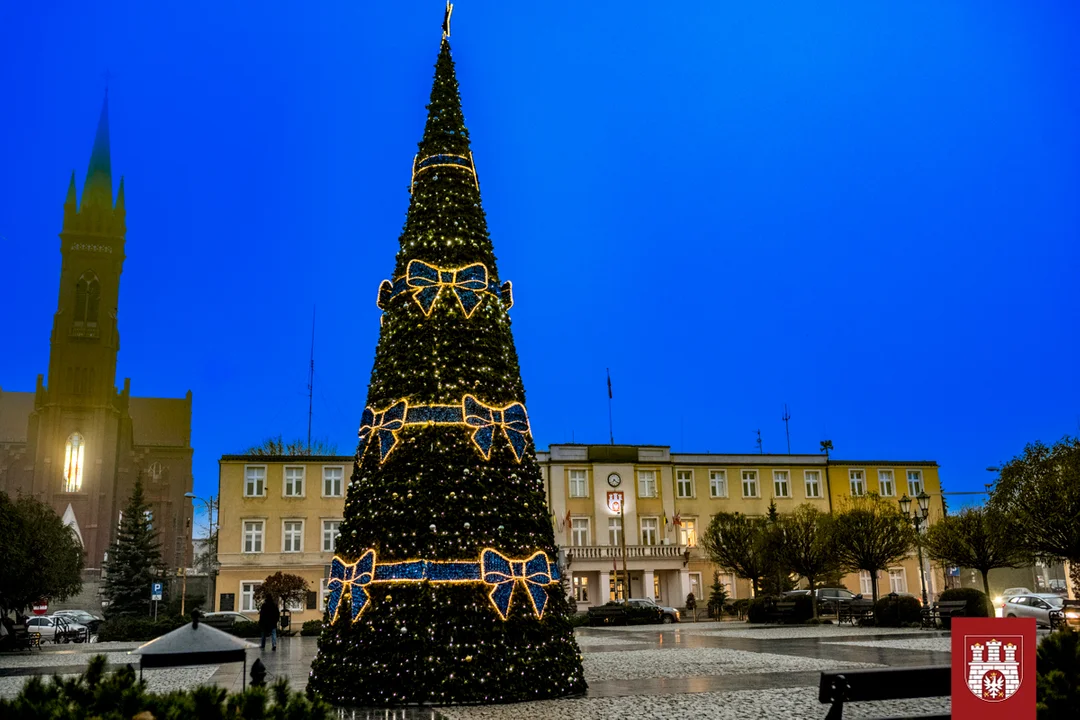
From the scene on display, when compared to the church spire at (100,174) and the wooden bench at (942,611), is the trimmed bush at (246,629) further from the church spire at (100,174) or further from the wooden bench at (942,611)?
the church spire at (100,174)

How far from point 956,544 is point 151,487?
258 feet

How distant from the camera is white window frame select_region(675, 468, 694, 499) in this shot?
5800cm

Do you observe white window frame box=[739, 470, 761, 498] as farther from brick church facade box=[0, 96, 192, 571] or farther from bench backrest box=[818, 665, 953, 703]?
bench backrest box=[818, 665, 953, 703]

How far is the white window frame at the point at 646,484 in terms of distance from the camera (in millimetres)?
56406

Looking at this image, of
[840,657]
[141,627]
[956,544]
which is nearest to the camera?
[840,657]

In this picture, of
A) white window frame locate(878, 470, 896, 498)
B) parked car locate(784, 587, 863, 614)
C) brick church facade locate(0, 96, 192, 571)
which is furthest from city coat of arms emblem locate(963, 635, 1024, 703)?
brick church facade locate(0, 96, 192, 571)

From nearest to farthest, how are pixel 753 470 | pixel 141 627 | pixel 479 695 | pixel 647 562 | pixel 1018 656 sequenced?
pixel 1018 656 < pixel 479 695 < pixel 141 627 < pixel 647 562 < pixel 753 470

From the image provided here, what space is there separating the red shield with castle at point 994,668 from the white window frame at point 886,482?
58408mm

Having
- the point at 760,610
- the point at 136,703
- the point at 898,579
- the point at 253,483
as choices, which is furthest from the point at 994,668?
the point at 898,579

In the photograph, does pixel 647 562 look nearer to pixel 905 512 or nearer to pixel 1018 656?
pixel 905 512

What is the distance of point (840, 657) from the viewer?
739 inches

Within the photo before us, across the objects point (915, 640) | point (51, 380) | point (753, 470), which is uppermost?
point (51, 380)

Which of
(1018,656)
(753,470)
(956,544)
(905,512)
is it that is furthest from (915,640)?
(753,470)

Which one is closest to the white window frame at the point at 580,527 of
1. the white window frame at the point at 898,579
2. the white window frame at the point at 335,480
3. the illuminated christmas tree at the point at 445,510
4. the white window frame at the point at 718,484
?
the white window frame at the point at 718,484
